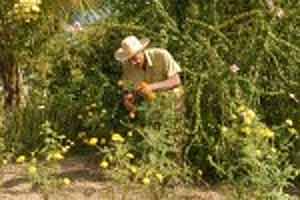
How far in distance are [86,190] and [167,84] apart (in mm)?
971

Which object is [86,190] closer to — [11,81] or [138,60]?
[138,60]

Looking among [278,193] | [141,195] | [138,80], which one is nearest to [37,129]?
[138,80]

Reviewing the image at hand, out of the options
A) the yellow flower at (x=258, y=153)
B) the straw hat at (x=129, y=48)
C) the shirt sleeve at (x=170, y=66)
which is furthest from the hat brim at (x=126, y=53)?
the yellow flower at (x=258, y=153)

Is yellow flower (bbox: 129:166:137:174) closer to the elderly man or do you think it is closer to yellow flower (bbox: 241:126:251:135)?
yellow flower (bbox: 241:126:251:135)

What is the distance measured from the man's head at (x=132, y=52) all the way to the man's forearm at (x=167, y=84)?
261 mm

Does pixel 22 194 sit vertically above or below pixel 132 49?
below

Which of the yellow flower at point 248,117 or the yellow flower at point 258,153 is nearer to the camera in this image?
the yellow flower at point 258,153

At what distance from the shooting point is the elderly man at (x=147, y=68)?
19.7ft

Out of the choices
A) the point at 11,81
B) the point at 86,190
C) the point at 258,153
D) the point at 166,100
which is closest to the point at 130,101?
the point at 166,100

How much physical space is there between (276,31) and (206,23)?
0.58 meters

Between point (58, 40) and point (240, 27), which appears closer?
point (240, 27)

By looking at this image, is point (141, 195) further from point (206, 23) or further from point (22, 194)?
point (206, 23)

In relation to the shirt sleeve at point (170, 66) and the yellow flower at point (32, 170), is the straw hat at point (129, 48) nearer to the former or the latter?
the shirt sleeve at point (170, 66)

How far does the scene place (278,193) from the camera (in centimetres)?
481
